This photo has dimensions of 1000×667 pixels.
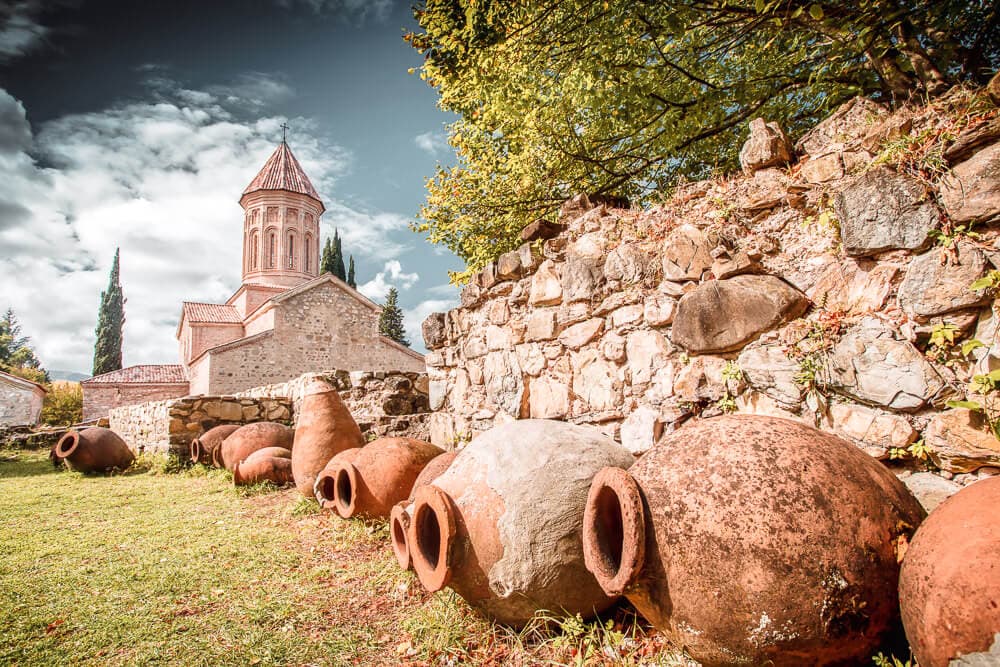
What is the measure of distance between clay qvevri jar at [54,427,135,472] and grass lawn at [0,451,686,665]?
130 inches

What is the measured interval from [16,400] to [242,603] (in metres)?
25.2

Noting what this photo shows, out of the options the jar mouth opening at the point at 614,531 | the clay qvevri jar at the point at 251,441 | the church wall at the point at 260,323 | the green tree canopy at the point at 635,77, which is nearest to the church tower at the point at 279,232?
the church wall at the point at 260,323

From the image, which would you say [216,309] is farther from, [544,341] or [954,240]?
[954,240]

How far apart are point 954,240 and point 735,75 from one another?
17.7ft

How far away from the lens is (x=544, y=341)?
4254 millimetres

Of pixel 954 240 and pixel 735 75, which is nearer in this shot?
pixel 954 240

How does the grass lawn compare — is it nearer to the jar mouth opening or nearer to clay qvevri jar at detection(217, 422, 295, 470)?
the jar mouth opening

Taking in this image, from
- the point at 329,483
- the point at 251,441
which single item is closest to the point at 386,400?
the point at 251,441

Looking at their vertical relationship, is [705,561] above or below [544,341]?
below

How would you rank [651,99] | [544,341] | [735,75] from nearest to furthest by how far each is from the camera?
[544,341], [651,99], [735,75]

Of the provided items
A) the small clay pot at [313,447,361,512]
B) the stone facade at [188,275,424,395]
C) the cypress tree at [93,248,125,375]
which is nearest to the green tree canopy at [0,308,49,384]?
the cypress tree at [93,248,125,375]

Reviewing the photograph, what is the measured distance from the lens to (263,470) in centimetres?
574

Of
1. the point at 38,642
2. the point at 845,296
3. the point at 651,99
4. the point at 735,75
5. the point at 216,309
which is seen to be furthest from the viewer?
the point at 216,309

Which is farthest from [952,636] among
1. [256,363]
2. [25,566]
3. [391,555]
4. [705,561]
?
[256,363]
